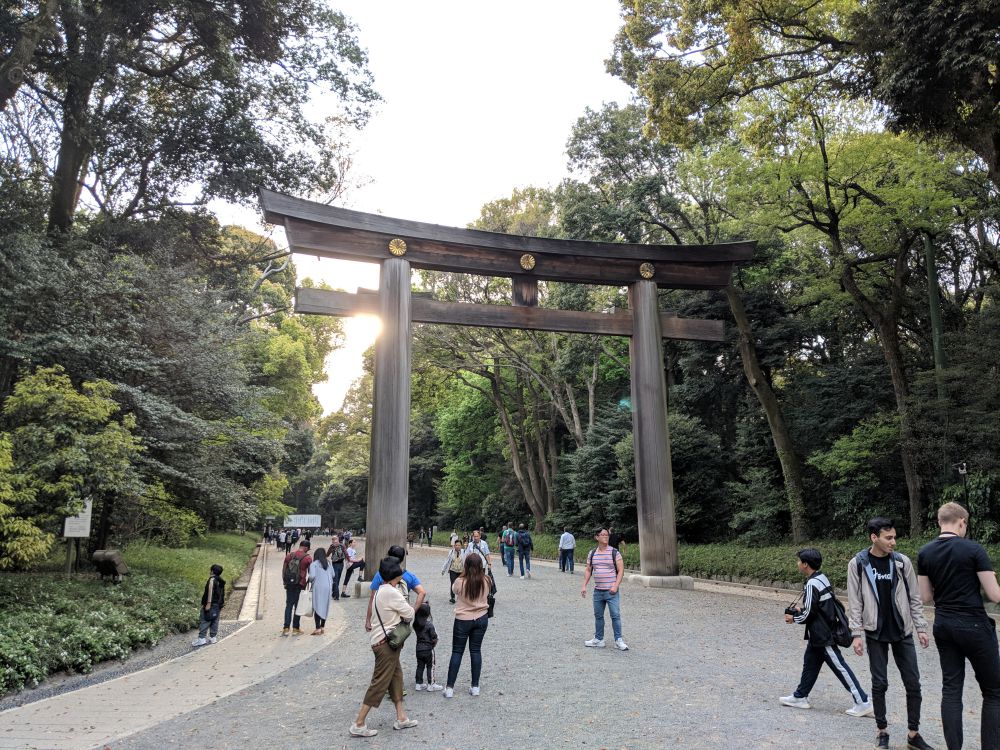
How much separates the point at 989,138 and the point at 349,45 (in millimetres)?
16023

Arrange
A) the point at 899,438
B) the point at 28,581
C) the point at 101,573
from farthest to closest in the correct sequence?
1. the point at 899,438
2. the point at 101,573
3. the point at 28,581

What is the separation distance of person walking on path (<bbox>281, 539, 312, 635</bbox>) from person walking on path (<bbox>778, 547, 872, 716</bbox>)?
25.5ft

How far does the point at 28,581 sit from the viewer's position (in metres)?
10.7

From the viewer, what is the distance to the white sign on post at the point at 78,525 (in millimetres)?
11109

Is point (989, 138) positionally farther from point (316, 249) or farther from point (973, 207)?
point (316, 249)

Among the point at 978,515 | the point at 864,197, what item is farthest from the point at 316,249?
the point at 978,515

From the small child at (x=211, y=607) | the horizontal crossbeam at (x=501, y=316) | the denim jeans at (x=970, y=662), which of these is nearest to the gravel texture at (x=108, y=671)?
the small child at (x=211, y=607)

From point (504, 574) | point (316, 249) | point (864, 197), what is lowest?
point (504, 574)

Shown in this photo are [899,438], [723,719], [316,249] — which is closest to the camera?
[723,719]

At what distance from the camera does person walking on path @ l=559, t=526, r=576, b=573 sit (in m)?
19.8

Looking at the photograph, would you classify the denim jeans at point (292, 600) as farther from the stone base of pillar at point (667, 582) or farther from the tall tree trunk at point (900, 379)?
the tall tree trunk at point (900, 379)

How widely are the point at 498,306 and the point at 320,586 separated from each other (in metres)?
7.38

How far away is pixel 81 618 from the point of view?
362 inches

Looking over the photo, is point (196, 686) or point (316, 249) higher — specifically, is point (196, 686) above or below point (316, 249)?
below
